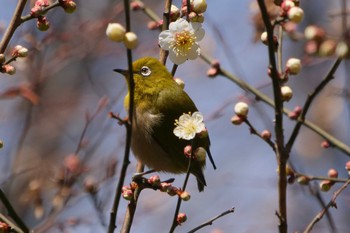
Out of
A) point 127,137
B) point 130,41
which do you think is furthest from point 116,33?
point 127,137

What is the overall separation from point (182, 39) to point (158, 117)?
111 cm

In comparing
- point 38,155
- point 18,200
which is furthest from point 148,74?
point 38,155

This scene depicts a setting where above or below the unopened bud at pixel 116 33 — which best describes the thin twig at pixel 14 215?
below


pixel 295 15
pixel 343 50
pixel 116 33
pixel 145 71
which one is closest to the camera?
pixel 343 50

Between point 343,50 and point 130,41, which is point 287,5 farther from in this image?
point 130,41

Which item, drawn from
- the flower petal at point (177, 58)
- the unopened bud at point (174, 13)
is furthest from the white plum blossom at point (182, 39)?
the unopened bud at point (174, 13)

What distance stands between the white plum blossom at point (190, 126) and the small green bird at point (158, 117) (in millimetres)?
1130

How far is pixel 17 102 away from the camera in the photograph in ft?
21.4

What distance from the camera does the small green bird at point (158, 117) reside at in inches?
138

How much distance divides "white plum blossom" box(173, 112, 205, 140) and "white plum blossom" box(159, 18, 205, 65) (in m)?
0.39

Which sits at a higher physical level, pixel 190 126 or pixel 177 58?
pixel 177 58

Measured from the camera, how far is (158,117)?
3.59m

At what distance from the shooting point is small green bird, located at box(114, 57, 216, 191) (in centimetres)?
351

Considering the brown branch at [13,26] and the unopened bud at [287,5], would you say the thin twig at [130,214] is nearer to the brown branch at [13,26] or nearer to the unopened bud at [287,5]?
the brown branch at [13,26]
